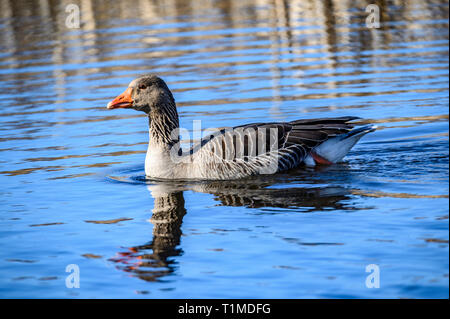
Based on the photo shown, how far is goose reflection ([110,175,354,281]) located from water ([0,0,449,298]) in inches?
1.3

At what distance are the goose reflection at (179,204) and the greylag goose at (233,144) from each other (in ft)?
0.90

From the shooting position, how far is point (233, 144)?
11219 mm

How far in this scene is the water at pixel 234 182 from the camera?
754 cm

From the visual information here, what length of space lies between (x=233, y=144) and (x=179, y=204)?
5.06ft

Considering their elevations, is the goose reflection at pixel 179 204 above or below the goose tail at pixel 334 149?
below

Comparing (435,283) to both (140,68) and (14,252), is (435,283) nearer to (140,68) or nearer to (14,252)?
(14,252)

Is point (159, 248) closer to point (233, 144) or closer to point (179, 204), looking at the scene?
point (179, 204)

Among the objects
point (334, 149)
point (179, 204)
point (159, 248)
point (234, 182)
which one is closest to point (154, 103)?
point (234, 182)

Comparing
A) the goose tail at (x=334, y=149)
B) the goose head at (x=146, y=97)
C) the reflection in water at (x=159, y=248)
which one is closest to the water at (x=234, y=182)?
the reflection in water at (x=159, y=248)

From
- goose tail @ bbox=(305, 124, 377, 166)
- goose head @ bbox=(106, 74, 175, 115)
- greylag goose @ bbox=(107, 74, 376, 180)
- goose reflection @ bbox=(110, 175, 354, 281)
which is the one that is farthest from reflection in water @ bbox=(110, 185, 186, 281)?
goose tail @ bbox=(305, 124, 377, 166)

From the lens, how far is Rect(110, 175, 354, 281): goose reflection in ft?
26.3

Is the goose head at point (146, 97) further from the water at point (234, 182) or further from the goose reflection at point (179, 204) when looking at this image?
the goose reflection at point (179, 204)

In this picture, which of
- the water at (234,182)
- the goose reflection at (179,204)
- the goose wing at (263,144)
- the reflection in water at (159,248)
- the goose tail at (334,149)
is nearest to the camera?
the water at (234,182)

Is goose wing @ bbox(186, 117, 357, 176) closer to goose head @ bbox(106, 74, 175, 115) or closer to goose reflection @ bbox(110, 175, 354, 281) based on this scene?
goose reflection @ bbox(110, 175, 354, 281)
